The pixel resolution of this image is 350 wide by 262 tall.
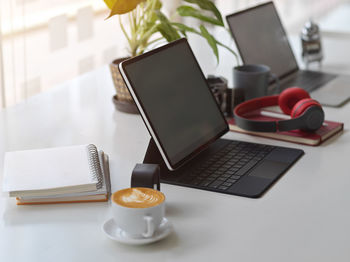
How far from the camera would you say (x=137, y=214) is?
949 millimetres

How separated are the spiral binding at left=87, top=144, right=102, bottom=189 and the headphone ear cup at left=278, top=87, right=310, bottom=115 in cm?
58

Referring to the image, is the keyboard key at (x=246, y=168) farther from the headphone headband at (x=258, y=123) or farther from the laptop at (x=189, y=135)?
the headphone headband at (x=258, y=123)

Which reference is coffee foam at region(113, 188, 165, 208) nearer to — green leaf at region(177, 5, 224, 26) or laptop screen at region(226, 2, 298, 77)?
green leaf at region(177, 5, 224, 26)

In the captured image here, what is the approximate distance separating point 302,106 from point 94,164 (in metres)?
0.57

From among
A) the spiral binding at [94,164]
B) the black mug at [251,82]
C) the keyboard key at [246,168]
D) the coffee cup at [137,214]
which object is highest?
the spiral binding at [94,164]

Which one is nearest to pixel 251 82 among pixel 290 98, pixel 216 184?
pixel 290 98

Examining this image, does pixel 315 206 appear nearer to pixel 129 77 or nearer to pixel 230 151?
pixel 230 151

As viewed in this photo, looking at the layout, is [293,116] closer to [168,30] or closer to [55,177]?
[168,30]

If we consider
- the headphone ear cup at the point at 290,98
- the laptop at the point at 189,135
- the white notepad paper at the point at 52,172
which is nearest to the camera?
the white notepad paper at the point at 52,172

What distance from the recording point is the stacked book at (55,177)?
3.62 feet

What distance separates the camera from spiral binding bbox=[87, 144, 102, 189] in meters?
1.13

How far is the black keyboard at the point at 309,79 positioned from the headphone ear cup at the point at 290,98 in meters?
0.36

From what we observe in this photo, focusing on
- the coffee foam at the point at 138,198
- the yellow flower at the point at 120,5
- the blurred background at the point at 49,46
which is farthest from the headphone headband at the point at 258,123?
the blurred background at the point at 49,46

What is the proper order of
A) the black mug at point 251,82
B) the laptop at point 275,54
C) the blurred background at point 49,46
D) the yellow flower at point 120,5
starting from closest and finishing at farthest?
1. the yellow flower at point 120,5
2. the black mug at point 251,82
3. the laptop at point 275,54
4. the blurred background at point 49,46
